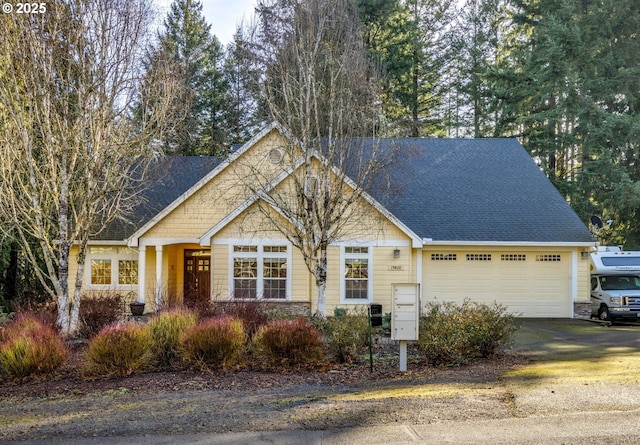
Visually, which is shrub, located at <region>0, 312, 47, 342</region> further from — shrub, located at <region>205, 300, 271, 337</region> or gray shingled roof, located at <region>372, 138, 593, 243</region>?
gray shingled roof, located at <region>372, 138, 593, 243</region>

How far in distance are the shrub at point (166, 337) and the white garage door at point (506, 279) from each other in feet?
32.2

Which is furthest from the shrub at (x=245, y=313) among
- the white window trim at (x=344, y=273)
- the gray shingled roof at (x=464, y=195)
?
the gray shingled roof at (x=464, y=195)

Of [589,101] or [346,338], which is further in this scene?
[589,101]

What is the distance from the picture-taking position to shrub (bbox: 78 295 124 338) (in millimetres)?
11430

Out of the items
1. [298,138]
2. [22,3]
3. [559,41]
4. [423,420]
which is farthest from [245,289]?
[559,41]

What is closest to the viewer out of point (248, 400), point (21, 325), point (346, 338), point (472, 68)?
point (248, 400)

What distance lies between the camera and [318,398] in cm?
690

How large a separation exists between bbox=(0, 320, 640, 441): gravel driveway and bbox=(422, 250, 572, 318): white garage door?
758 cm

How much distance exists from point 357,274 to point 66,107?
9.10 m

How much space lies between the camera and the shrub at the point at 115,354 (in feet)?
27.3

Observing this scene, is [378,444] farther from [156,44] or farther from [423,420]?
[156,44]

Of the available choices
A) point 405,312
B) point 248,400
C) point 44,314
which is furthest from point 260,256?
point 248,400

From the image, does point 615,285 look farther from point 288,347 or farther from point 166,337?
point 166,337

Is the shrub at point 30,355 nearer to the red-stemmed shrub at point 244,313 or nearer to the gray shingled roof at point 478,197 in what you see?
the red-stemmed shrub at point 244,313
